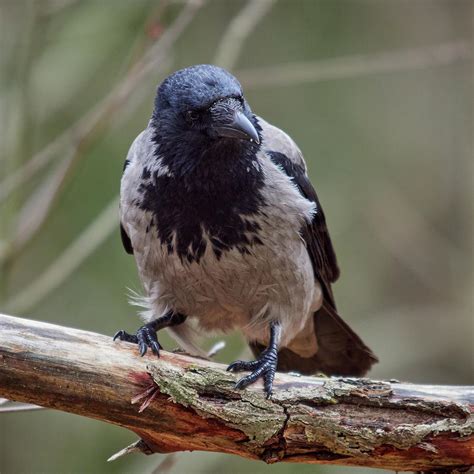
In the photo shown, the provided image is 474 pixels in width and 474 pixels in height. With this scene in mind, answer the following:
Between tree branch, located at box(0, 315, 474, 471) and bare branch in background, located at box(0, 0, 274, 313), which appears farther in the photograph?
bare branch in background, located at box(0, 0, 274, 313)

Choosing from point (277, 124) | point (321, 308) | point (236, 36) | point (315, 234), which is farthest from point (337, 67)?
point (277, 124)

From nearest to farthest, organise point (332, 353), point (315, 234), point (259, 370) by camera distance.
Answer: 1. point (259, 370)
2. point (315, 234)
3. point (332, 353)

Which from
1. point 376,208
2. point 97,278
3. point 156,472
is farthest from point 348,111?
point 156,472

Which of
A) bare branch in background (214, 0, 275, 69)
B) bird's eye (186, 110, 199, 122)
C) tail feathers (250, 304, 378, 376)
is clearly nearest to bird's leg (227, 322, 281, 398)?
tail feathers (250, 304, 378, 376)

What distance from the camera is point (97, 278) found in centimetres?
823

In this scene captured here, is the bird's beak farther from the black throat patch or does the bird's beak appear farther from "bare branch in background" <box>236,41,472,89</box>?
"bare branch in background" <box>236,41,472,89</box>

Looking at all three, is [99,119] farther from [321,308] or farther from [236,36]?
[321,308]

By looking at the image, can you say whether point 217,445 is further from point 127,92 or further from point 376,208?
point 376,208

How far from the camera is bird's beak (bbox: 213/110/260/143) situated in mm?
4945

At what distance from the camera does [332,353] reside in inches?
258

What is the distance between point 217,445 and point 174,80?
2112 mm

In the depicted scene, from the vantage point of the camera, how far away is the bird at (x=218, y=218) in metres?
5.11

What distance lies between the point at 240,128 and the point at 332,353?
228 cm

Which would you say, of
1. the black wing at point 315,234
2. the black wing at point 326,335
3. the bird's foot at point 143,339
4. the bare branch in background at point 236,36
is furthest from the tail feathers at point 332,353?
the bare branch in background at point 236,36
